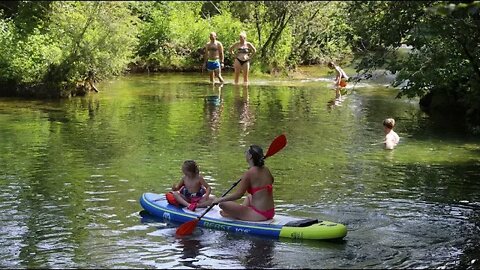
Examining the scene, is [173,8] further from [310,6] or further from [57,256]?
[57,256]

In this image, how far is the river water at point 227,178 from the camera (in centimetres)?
717

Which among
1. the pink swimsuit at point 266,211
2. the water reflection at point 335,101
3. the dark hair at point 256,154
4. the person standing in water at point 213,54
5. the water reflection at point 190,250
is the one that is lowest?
the water reflection at point 190,250

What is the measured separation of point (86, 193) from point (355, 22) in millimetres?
4289

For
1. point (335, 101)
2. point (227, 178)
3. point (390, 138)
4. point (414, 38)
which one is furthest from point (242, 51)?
point (414, 38)

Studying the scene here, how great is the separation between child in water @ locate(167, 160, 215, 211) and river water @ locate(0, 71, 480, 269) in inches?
19.5

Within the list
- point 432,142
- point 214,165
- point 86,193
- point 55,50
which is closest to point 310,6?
point 55,50

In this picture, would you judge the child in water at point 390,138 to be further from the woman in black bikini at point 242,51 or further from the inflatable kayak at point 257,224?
the woman in black bikini at point 242,51

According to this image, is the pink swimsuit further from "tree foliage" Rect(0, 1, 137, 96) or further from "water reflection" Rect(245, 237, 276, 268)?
"tree foliage" Rect(0, 1, 137, 96)

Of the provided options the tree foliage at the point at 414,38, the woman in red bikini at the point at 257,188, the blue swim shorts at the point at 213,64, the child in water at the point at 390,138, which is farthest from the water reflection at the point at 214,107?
the woman in red bikini at the point at 257,188

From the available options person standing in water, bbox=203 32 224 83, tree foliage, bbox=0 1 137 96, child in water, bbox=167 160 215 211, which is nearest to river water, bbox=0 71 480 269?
child in water, bbox=167 160 215 211

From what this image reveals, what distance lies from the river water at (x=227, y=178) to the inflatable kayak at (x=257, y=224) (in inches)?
4.0

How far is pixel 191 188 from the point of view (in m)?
8.66

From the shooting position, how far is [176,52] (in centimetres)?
2716

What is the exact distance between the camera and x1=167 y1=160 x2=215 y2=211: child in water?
8555 millimetres
